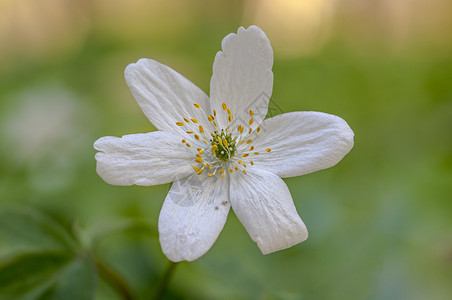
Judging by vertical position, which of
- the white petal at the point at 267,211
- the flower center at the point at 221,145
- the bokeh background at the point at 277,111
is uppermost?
the flower center at the point at 221,145

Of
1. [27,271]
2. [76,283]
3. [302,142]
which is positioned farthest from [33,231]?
[302,142]

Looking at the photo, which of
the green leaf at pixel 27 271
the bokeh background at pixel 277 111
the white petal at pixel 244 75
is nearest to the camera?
the white petal at pixel 244 75

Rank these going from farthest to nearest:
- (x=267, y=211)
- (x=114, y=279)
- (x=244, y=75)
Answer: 1. (x=114, y=279)
2. (x=244, y=75)
3. (x=267, y=211)

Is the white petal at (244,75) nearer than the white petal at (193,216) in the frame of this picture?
No

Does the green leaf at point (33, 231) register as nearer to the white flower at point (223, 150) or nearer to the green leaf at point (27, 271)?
the green leaf at point (27, 271)

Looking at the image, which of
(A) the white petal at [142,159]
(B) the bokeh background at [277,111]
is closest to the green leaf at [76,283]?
(B) the bokeh background at [277,111]

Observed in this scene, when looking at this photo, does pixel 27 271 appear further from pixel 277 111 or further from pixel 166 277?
pixel 277 111

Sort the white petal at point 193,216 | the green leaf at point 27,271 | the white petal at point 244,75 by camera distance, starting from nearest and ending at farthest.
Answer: the white petal at point 193,216
the white petal at point 244,75
the green leaf at point 27,271

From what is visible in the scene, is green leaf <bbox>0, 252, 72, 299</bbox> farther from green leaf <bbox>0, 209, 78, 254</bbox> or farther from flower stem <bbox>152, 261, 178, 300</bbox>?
flower stem <bbox>152, 261, 178, 300</bbox>

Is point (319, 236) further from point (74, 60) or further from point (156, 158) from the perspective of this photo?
point (74, 60)
